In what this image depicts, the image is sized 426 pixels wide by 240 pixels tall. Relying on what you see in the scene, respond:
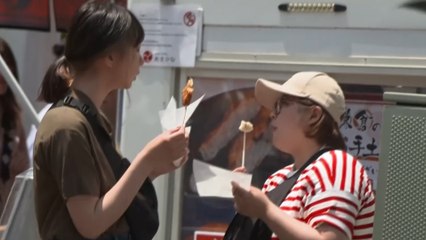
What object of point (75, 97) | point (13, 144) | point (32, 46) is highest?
point (75, 97)

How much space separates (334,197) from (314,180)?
0.27 ft

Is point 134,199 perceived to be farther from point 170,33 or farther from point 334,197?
point 170,33

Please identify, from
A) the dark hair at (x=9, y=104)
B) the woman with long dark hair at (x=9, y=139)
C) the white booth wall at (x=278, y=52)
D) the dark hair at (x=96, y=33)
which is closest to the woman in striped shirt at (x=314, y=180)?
the dark hair at (x=96, y=33)

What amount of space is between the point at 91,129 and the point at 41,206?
0.93 feet

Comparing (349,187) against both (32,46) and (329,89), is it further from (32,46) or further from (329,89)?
(32,46)

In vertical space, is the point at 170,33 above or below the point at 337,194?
above

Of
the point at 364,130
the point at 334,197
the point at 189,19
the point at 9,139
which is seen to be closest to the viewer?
the point at 334,197

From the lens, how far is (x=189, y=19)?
4230mm

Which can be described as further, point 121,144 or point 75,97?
point 121,144

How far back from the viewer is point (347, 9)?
3926mm

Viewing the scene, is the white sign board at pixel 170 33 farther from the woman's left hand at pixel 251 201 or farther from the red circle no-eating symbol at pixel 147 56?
the woman's left hand at pixel 251 201

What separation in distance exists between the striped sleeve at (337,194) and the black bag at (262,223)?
82mm

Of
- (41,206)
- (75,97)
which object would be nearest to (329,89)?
(75,97)

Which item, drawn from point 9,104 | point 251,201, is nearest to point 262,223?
point 251,201
